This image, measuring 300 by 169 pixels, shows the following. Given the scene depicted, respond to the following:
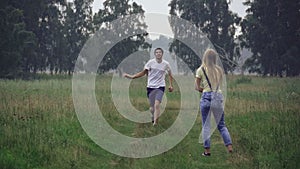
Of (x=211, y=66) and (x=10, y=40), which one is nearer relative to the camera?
(x=211, y=66)

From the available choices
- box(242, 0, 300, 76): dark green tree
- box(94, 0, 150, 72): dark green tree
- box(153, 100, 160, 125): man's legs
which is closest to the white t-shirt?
box(153, 100, 160, 125): man's legs

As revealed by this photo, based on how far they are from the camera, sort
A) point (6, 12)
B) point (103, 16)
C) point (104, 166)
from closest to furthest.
→ point (104, 166)
point (6, 12)
point (103, 16)

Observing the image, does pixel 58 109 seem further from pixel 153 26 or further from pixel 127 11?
pixel 127 11

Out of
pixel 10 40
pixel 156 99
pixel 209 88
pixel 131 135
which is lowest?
pixel 131 135

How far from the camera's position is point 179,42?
52469 mm

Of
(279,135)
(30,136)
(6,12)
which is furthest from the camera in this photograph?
(6,12)

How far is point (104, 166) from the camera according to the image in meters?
6.91


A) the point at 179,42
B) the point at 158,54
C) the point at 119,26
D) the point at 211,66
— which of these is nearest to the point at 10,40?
the point at 119,26

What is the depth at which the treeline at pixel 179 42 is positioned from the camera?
4238 centimetres

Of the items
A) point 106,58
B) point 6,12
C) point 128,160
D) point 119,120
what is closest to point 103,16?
point 106,58

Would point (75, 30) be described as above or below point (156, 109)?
above

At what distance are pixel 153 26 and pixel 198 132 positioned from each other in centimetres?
516

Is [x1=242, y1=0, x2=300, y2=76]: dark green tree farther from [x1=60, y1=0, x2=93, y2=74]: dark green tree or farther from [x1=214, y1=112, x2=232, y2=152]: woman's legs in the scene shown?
[x1=214, y1=112, x2=232, y2=152]: woman's legs

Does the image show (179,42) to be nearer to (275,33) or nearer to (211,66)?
(275,33)
